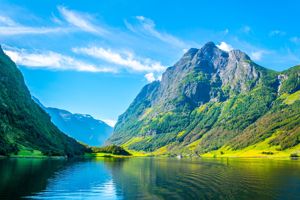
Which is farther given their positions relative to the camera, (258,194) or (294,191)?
(294,191)

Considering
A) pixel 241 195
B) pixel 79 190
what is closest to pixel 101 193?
pixel 79 190

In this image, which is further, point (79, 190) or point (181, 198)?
point (79, 190)

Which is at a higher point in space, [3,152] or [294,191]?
→ [3,152]

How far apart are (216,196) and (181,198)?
25.7ft

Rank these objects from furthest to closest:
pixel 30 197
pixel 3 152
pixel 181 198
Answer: pixel 3 152
pixel 181 198
pixel 30 197

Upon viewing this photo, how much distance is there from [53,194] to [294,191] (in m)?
53.4

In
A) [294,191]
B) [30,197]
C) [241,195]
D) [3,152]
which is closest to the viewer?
[30,197]

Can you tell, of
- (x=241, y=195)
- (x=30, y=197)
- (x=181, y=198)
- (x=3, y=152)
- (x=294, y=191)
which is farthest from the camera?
(x=3, y=152)

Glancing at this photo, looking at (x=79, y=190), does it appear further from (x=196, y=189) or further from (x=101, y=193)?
(x=196, y=189)

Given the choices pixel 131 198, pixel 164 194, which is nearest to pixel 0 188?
pixel 131 198

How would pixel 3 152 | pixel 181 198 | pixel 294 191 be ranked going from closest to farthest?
pixel 181 198, pixel 294 191, pixel 3 152

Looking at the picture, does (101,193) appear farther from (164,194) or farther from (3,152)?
(3,152)

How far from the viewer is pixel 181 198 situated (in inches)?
2371

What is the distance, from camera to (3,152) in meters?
194
